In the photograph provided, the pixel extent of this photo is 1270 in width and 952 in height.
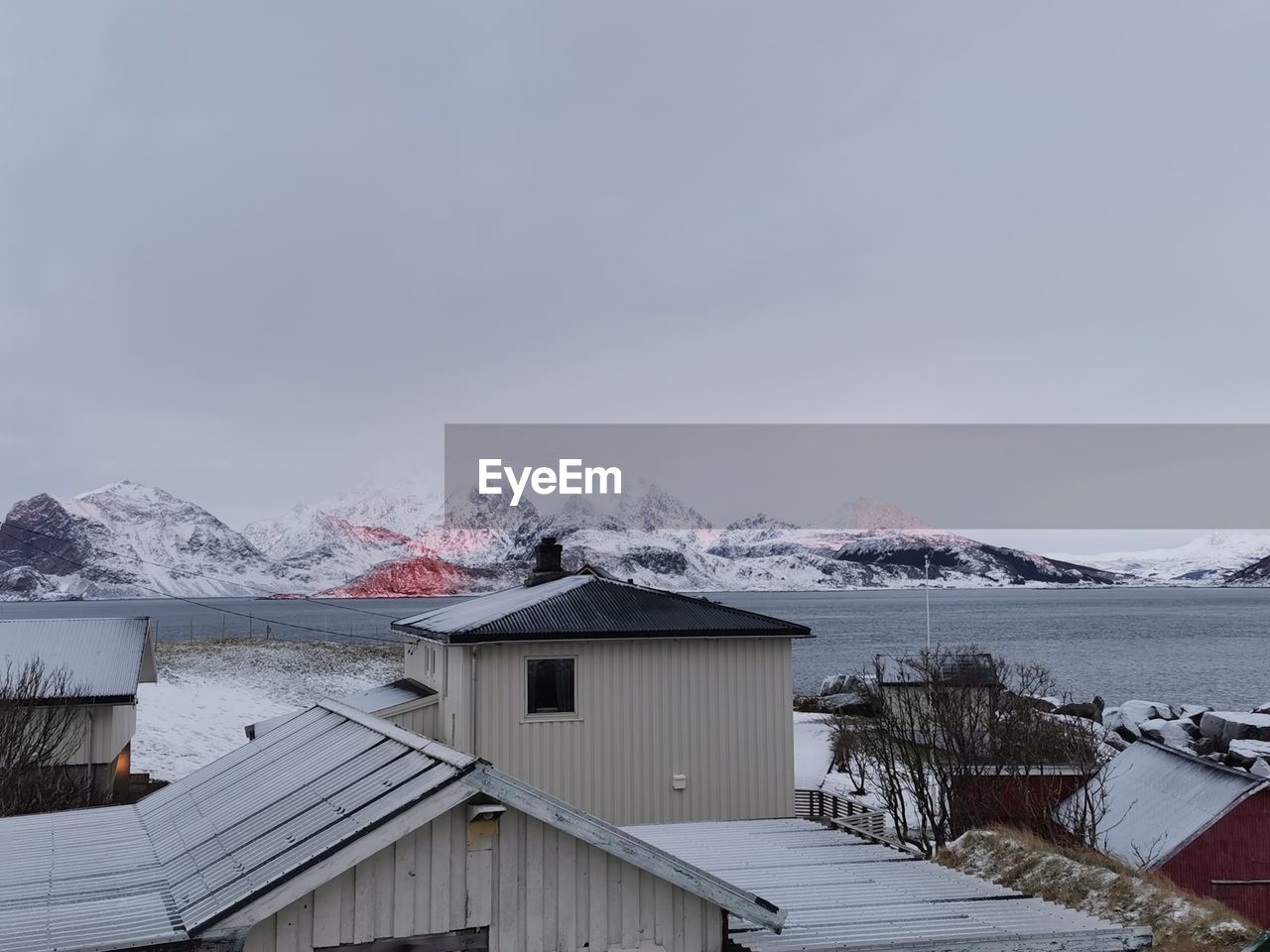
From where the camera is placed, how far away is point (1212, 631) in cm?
15438

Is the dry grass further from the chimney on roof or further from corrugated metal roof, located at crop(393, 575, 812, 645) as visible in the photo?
the chimney on roof

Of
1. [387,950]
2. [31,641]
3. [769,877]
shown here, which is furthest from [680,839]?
[31,641]

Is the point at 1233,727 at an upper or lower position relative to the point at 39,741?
lower

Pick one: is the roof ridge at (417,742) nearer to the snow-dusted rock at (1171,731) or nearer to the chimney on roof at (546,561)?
the chimney on roof at (546,561)

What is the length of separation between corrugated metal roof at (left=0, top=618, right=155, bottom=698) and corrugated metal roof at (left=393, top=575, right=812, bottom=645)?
8.54 m

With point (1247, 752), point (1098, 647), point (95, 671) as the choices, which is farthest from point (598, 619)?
point (1098, 647)

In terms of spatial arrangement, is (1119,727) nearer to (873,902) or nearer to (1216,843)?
(1216,843)

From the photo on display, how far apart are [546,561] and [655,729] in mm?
7241

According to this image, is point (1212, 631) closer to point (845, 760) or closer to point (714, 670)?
point (845, 760)

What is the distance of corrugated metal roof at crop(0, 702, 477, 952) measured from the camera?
625 centimetres

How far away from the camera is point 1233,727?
44.6 meters

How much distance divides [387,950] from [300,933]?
53 centimetres

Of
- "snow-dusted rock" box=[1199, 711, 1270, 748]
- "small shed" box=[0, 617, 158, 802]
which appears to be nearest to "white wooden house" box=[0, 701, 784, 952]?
"small shed" box=[0, 617, 158, 802]

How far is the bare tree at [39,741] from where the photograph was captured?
17.8 m
